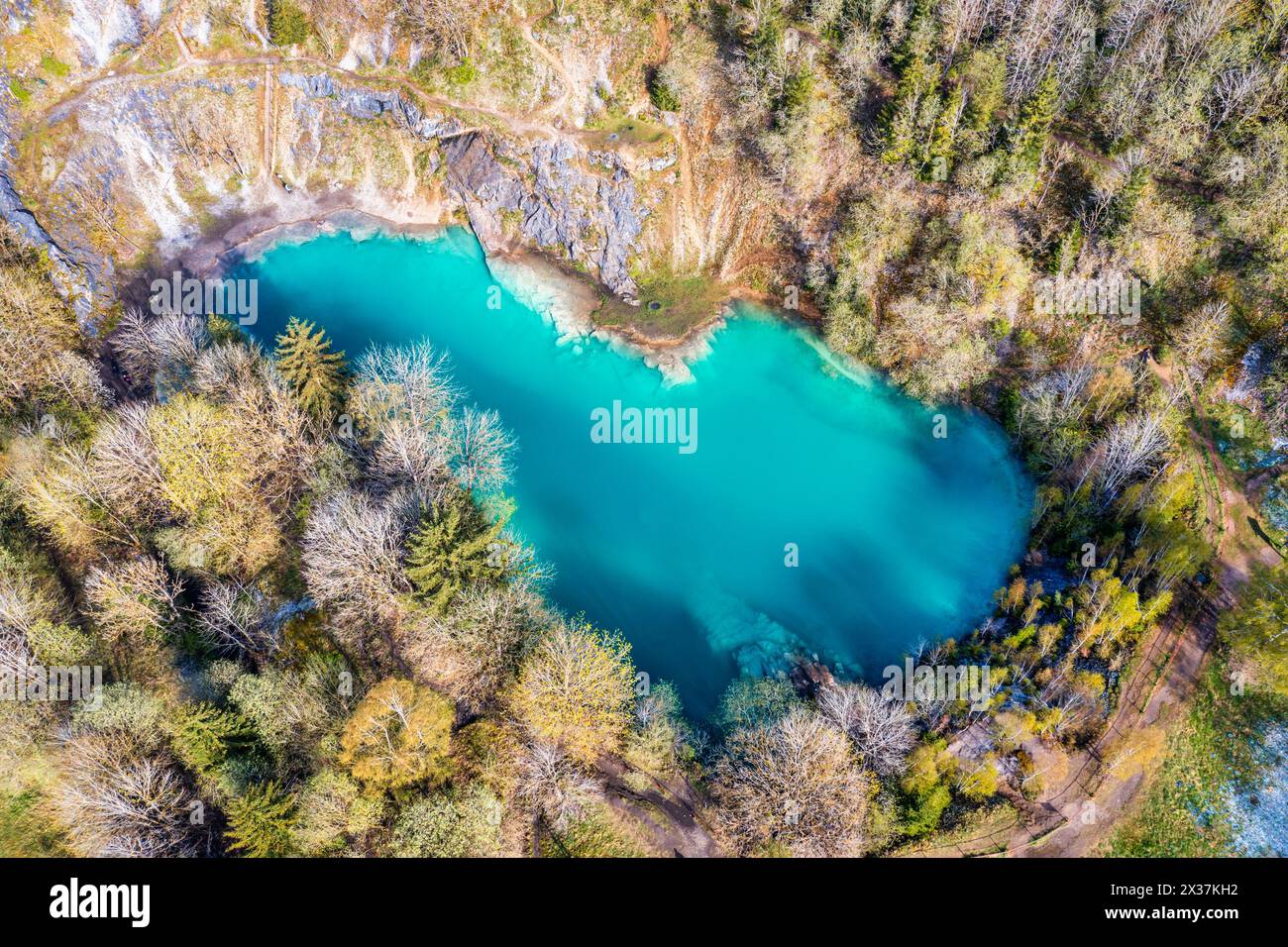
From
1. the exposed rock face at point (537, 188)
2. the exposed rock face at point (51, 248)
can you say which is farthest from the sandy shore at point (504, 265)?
the exposed rock face at point (51, 248)

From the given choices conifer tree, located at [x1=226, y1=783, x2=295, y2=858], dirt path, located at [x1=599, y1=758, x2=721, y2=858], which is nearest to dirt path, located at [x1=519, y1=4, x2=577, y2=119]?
dirt path, located at [x1=599, y1=758, x2=721, y2=858]

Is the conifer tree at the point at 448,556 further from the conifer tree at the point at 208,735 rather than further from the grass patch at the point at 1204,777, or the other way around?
the grass patch at the point at 1204,777

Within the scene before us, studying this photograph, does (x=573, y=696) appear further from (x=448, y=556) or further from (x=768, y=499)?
(x=768, y=499)

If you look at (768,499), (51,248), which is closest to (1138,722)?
(768,499)

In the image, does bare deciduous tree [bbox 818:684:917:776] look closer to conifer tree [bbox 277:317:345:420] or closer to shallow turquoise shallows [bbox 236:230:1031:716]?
shallow turquoise shallows [bbox 236:230:1031:716]

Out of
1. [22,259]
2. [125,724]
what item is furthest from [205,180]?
[125,724]
